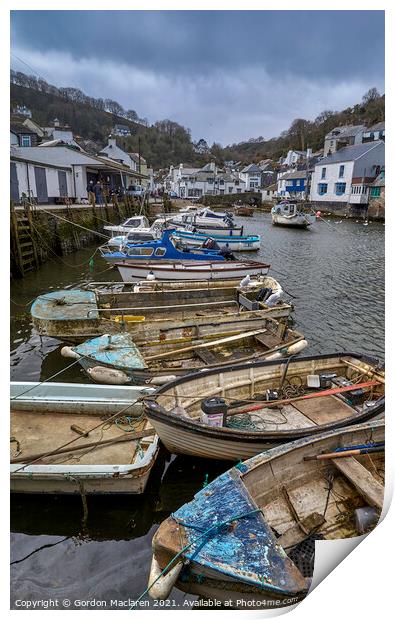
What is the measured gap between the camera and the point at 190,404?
5.48 meters

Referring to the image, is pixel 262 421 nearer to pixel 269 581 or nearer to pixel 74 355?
pixel 269 581

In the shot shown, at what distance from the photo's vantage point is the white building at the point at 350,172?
141 feet

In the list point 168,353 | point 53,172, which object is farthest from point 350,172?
point 168,353

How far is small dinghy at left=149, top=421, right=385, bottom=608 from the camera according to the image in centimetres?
279

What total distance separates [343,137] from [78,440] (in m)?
64.7

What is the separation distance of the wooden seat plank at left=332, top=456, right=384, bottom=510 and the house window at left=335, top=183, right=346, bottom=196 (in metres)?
48.5

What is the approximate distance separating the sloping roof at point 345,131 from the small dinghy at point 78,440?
61629 mm

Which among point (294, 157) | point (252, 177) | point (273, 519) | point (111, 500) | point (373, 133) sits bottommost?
point (111, 500)

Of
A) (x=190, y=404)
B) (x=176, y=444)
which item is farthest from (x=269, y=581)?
(x=190, y=404)

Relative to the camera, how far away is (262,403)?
5.71 metres

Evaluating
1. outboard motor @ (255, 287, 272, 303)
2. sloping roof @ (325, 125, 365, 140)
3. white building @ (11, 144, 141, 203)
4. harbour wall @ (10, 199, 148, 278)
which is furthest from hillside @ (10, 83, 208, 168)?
outboard motor @ (255, 287, 272, 303)

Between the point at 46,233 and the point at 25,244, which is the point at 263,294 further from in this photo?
the point at 46,233

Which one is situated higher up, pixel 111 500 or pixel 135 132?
pixel 135 132

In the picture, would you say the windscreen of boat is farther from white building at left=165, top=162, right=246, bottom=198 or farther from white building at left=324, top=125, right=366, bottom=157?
white building at left=165, top=162, right=246, bottom=198
